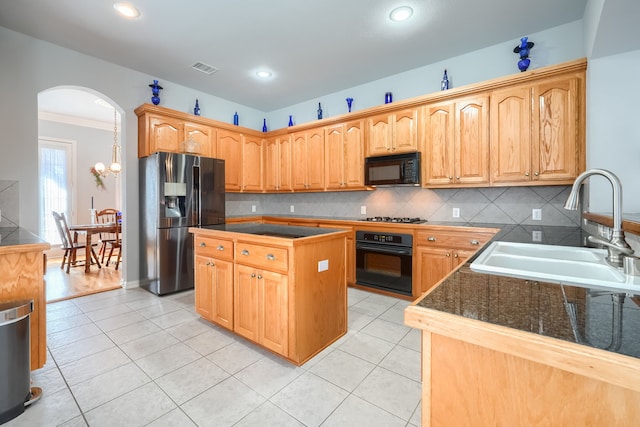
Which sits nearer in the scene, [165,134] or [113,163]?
[165,134]

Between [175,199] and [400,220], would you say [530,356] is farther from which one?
[175,199]

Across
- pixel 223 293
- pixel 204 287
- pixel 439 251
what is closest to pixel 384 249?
pixel 439 251

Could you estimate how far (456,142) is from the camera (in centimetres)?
307

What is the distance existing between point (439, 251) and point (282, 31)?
279 centimetres

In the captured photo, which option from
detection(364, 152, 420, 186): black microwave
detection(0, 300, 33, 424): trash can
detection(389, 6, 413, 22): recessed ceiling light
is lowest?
detection(0, 300, 33, 424): trash can

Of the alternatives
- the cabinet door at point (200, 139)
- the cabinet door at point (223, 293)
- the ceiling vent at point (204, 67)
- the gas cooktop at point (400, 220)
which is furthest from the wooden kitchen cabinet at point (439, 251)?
the ceiling vent at point (204, 67)

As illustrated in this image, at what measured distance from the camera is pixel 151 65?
3523mm

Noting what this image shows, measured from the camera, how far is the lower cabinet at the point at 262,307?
1937 millimetres

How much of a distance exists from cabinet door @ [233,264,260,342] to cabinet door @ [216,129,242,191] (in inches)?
99.2

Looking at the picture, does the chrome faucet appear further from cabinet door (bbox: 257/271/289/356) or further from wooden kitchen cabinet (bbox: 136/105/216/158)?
wooden kitchen cabinet (bbox: 136/105/216/158)

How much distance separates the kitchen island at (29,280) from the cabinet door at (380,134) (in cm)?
325

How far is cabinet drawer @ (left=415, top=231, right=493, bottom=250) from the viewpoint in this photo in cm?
274

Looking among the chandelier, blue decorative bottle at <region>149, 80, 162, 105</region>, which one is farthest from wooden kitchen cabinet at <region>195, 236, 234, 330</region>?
the chandelier

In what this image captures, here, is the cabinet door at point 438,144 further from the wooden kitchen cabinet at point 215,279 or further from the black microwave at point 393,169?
the wooden kitchen cabinet at point 215,279
